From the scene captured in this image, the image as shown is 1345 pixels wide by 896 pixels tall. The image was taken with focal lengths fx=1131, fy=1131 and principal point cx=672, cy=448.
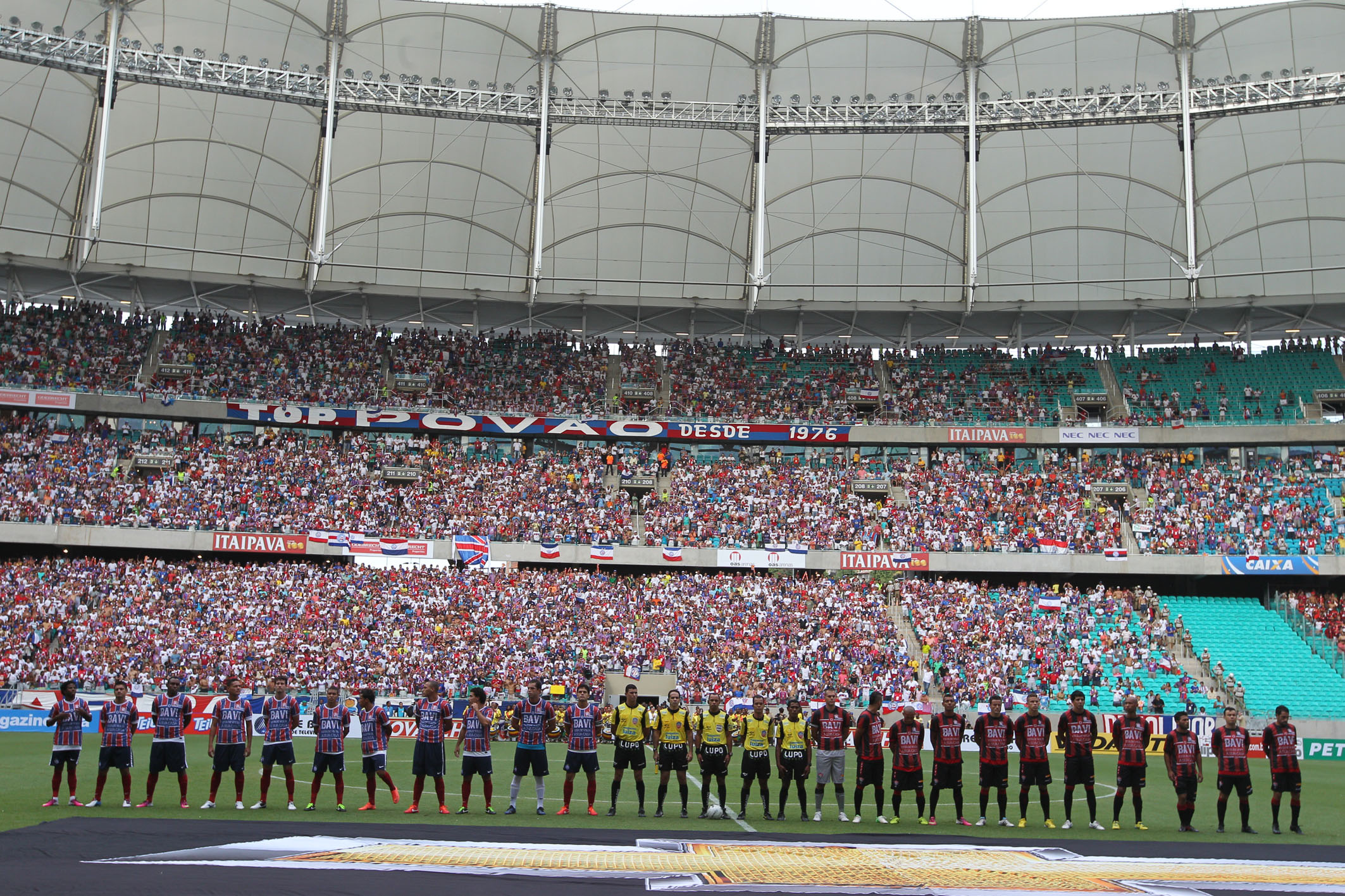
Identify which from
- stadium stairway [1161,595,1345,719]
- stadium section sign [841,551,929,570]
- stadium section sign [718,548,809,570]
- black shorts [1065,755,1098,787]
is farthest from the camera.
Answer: stadium section sign [718,548,809,570]

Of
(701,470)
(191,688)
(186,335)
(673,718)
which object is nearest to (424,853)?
(673,718)

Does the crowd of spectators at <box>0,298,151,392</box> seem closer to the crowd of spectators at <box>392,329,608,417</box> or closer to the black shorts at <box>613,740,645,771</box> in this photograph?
the crowd of spectators at <box>392,329,608,417</box>

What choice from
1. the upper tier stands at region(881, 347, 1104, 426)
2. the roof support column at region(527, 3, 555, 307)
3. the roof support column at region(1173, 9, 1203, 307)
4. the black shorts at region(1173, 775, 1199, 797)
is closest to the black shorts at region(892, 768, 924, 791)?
the black shorts at region(1173, 775, 1199, 797)

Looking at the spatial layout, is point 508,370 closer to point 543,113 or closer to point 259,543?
point 543,113

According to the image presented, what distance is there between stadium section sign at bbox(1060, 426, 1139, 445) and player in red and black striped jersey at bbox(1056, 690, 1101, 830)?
118 feet

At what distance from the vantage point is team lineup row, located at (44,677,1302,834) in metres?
16.2

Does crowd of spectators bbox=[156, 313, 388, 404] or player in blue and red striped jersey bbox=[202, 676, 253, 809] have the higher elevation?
crowd of spectators bbox=[156, 313, 388, 404]

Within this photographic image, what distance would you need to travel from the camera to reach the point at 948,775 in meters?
16.1

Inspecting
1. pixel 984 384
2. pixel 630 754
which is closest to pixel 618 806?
pixel 630 754

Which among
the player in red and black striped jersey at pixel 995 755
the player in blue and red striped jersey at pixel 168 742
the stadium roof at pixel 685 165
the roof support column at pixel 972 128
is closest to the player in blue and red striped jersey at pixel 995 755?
the player in red and black striped jersey at pixel 995 755

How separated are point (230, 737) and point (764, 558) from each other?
31.3 metres

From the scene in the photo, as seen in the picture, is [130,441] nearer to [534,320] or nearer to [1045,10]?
[534,320]

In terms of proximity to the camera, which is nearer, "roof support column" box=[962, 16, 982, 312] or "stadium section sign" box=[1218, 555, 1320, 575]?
"stadium section sign" box=[1218, 555, 1320, 575]

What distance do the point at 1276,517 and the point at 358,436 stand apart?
3928cm
